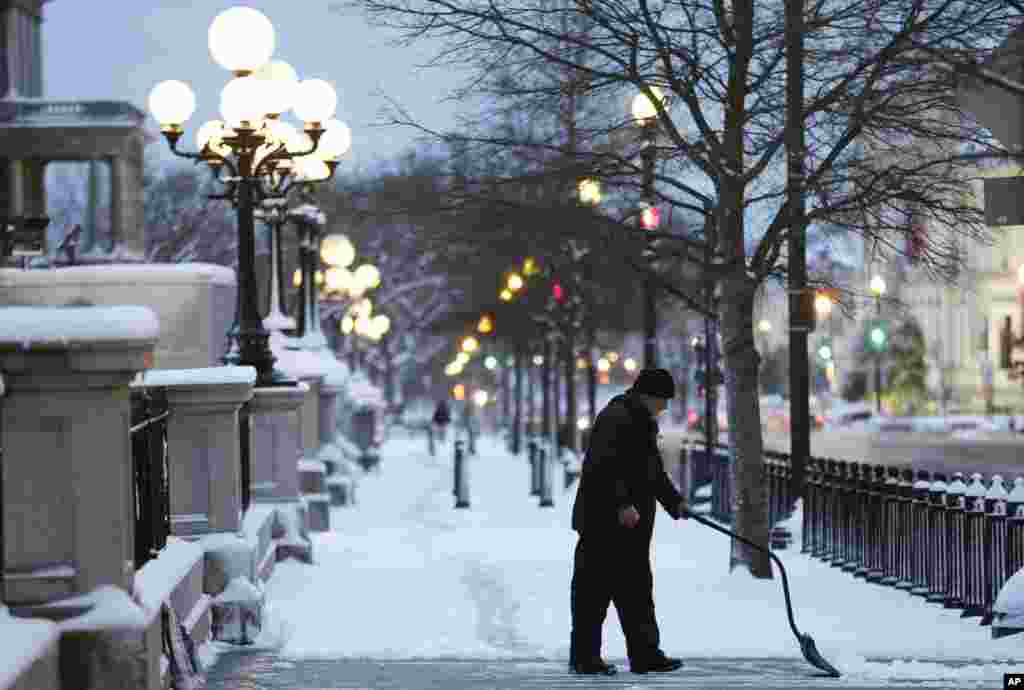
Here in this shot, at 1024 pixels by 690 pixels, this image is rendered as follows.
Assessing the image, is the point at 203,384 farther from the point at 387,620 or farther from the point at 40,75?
the point at 40,75

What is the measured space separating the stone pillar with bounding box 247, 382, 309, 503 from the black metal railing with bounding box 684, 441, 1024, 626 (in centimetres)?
502

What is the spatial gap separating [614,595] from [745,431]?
6665mm

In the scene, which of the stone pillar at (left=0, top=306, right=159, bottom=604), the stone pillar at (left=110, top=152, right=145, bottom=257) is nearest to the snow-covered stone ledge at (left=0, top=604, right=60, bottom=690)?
the stone pillar at (left=0, top=306, right=159, bottom=604)

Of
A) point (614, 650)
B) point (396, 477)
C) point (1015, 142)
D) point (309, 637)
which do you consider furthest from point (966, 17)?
point (396, 477)

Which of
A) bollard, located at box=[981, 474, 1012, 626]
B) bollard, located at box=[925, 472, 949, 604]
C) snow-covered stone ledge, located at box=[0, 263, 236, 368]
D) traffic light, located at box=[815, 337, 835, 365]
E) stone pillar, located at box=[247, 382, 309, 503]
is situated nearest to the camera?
bollard, located at box=[981, 474, 1012, 626]

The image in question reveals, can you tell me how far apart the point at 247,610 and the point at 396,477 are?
33.1m

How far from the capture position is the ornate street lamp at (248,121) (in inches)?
720

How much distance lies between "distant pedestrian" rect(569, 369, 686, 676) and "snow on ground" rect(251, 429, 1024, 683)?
0.99m

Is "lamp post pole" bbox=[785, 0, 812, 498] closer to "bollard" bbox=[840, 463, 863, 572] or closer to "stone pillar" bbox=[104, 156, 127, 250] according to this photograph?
"bollard" bbox=[840, 463, 863, 572]

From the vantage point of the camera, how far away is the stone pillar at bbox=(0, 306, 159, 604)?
8609mm

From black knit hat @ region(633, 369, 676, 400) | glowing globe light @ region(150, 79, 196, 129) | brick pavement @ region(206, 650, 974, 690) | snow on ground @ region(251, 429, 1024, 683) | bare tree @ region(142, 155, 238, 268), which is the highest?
bare tree @ region(142, 155, 238, 268)

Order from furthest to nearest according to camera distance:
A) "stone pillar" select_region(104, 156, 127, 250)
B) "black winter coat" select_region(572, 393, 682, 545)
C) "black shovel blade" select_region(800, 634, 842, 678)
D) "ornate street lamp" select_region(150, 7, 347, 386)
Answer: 1. "stone pillar" select_region(104, 156, 127, 250)
2. "ornate street lamp" select_region(150, 7, 347, 386)
3. "black winter coat" select_region(572, 393, 682, 545)
4. "black shovel blade" select_region(800, 634, 842, 678)

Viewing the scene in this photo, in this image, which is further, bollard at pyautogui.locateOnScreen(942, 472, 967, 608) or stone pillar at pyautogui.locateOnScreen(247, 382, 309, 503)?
stone pillar at pyautogui.locateOnScreen(247, 382, 309, 503)

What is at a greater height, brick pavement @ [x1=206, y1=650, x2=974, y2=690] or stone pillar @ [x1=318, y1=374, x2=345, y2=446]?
stone pillar @ [x1=318, y1=374, x2=345, y2=446]
